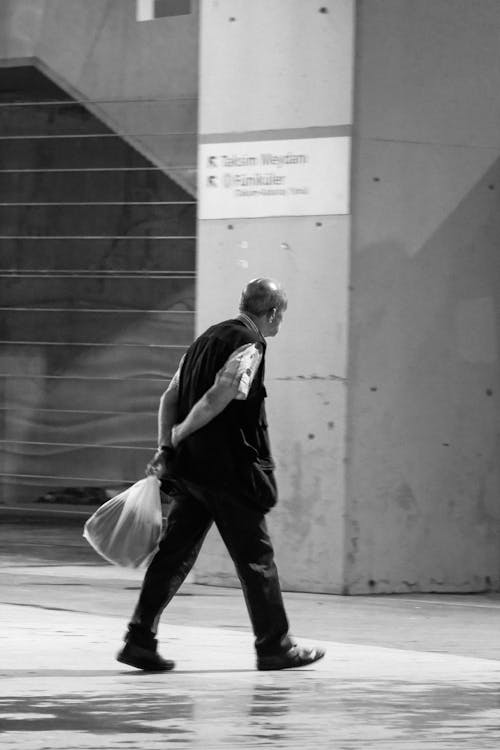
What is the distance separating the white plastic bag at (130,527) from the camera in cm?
808

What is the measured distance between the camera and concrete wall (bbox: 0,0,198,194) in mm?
14445

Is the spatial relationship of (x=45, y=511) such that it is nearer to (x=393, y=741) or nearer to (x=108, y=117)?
(x=108, y=117)

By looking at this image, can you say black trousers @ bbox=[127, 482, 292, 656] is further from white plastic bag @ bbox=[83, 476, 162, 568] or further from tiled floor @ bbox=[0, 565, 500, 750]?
Result: tiled floor @ bbox=[0, 565, 500, 750]

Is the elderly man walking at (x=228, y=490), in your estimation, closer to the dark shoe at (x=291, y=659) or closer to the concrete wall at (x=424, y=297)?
the dark shoe at (x=291, y=659)

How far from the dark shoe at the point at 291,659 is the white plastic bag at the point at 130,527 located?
648 millimetres

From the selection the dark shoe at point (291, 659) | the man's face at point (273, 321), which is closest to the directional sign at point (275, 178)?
the man's face at point (273, 321)

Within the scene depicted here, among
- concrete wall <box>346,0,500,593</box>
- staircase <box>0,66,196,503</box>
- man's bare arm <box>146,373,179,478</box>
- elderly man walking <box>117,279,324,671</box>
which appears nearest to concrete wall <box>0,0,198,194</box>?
staircase <box>0,66,196,503</box>

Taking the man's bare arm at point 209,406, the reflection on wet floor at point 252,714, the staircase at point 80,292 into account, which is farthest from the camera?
the staircase at point 80,292

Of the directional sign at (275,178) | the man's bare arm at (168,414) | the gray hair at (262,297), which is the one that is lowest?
the man's bare arm at (168,414)

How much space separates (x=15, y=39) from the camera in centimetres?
1547

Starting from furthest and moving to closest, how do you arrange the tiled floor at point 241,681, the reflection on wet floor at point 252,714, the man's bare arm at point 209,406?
the man's bare arm at point 209,406, the tiled floor at point 241,681, the reflection on wet floor at point 252,714

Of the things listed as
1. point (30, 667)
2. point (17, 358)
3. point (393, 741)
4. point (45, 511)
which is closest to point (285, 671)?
point (30, 667)

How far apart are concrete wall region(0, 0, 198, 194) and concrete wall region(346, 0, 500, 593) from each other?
11.3ft

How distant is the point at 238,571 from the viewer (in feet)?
26.3
